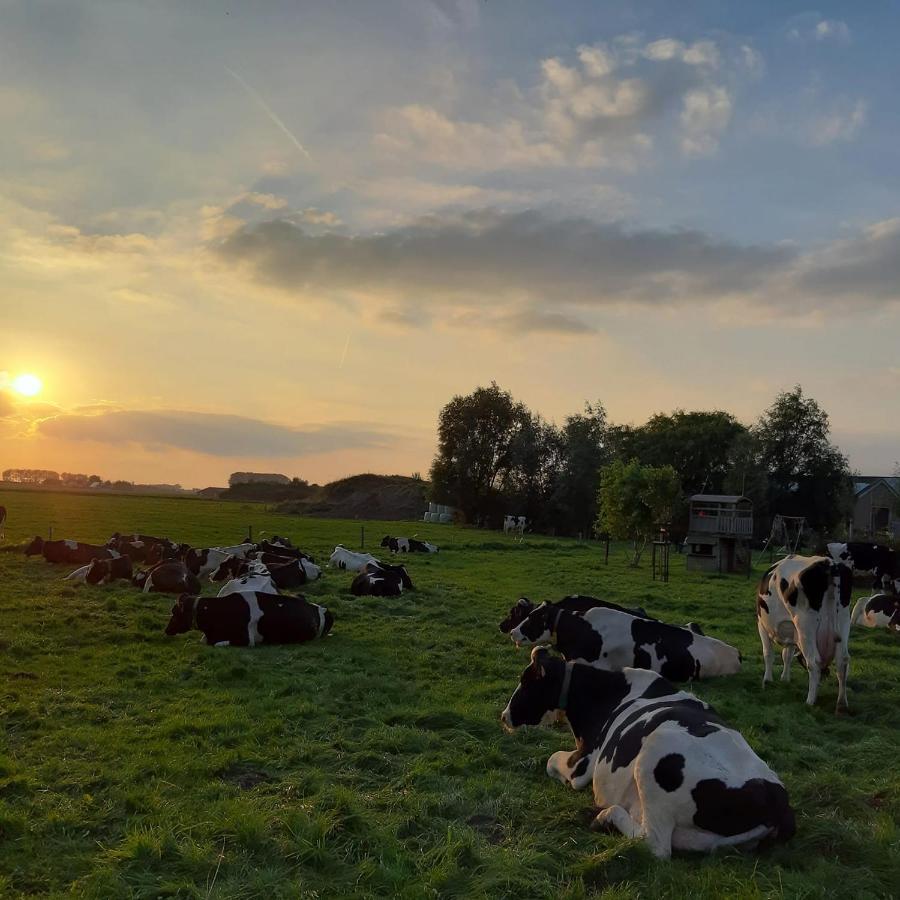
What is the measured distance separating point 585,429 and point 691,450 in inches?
375

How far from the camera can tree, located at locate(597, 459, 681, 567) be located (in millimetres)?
33719

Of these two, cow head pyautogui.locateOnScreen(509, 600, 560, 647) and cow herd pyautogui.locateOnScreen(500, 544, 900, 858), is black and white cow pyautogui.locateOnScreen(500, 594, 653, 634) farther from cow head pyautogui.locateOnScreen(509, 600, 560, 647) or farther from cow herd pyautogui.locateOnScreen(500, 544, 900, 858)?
cow head pyautogui.locateOnScreen(509, 600, 560, 647)

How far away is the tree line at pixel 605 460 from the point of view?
57656 mm

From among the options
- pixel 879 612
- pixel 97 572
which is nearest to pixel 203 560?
pixel 97 572

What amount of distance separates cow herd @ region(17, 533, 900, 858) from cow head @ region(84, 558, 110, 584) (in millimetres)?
28

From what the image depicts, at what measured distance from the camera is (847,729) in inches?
346

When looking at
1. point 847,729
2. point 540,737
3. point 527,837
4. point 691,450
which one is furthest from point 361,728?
point 691,450

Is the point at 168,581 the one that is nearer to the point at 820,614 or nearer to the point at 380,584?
the point at 380,584

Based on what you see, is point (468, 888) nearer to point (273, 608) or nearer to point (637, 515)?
point (273, 608)

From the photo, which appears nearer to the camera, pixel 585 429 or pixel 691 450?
Answer: pixel 691 450

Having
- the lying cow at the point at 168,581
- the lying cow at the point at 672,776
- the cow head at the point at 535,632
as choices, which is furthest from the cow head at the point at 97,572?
the lying cow at the point at 672,776

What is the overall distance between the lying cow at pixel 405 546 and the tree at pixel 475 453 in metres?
35.2

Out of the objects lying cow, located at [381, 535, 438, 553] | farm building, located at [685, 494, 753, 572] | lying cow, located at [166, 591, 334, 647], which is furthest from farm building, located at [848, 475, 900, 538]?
lying cow, located at [166, 591, 334, 647]

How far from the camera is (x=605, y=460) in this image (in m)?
64.6
